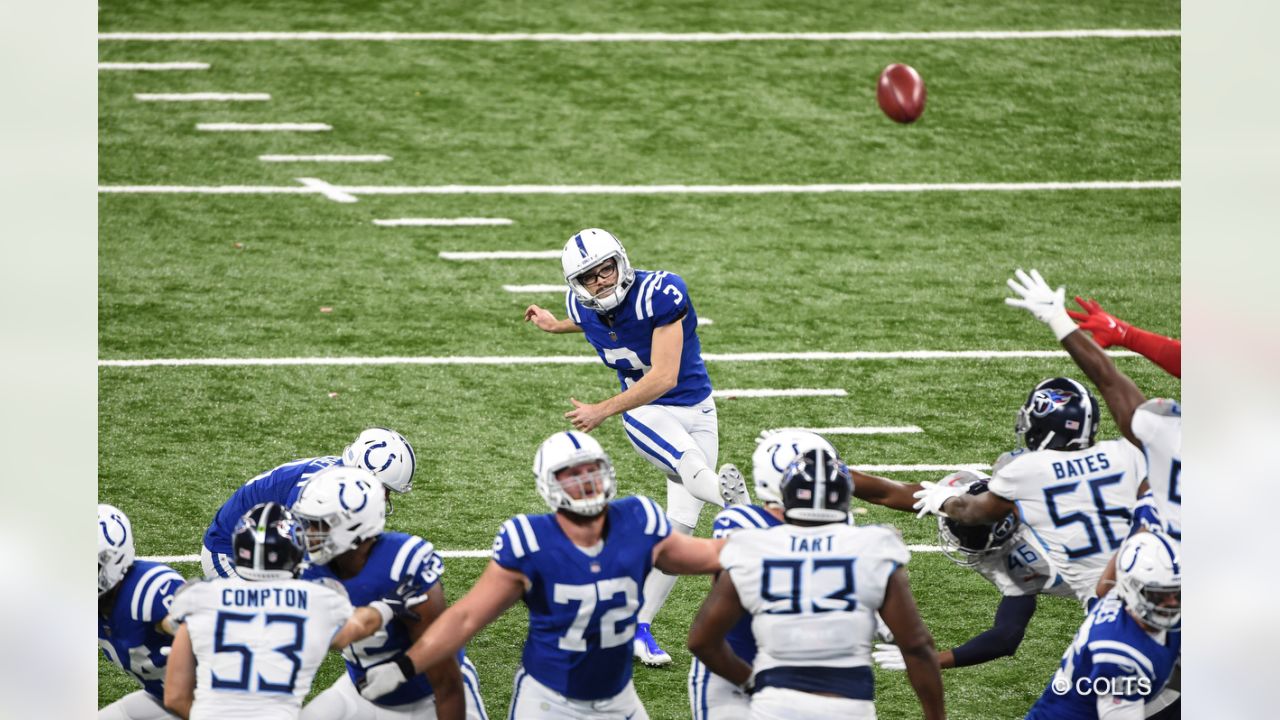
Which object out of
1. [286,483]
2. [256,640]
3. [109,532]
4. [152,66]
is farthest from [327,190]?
[256,640]

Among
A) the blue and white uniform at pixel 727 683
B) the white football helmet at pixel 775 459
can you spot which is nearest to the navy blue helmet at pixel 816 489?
the white football helmet at pixel 775 459

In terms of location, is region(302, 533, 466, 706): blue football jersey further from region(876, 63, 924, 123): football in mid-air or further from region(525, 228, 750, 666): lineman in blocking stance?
region(876, 63, 924, 123): football in mid-air

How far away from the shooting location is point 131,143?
11.1m

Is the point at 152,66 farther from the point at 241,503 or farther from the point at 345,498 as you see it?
the point at 345,498

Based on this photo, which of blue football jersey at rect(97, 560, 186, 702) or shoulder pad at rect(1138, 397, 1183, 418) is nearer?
shoulder pad at rect(1138, 397, 1183, 418)

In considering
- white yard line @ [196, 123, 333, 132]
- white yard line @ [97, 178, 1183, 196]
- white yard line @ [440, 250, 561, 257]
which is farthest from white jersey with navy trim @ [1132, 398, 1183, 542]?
white yard line @ [196, 123, 333, 132]

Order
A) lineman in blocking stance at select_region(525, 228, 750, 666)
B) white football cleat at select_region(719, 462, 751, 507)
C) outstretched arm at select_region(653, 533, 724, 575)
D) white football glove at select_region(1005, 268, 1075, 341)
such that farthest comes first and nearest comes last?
1. lineman in blocking stance at select_region(525, 228, 750, 666)
2. white football cleat at select_region(719, 462, 751, 507)
3. white football glove at select_region(1005, 268, 1075, 341)
4. outstretched arm at select_region(653, 533, 724, 575)

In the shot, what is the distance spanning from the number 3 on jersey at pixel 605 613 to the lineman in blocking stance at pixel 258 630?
52 centimetres

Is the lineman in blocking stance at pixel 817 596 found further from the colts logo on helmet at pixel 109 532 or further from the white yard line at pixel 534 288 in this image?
the white yard line at pixel 534 288

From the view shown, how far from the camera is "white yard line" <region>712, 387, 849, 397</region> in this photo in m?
8.34

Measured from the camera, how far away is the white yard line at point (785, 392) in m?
8.34

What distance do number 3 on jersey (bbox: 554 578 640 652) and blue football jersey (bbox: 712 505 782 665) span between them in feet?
1.20
